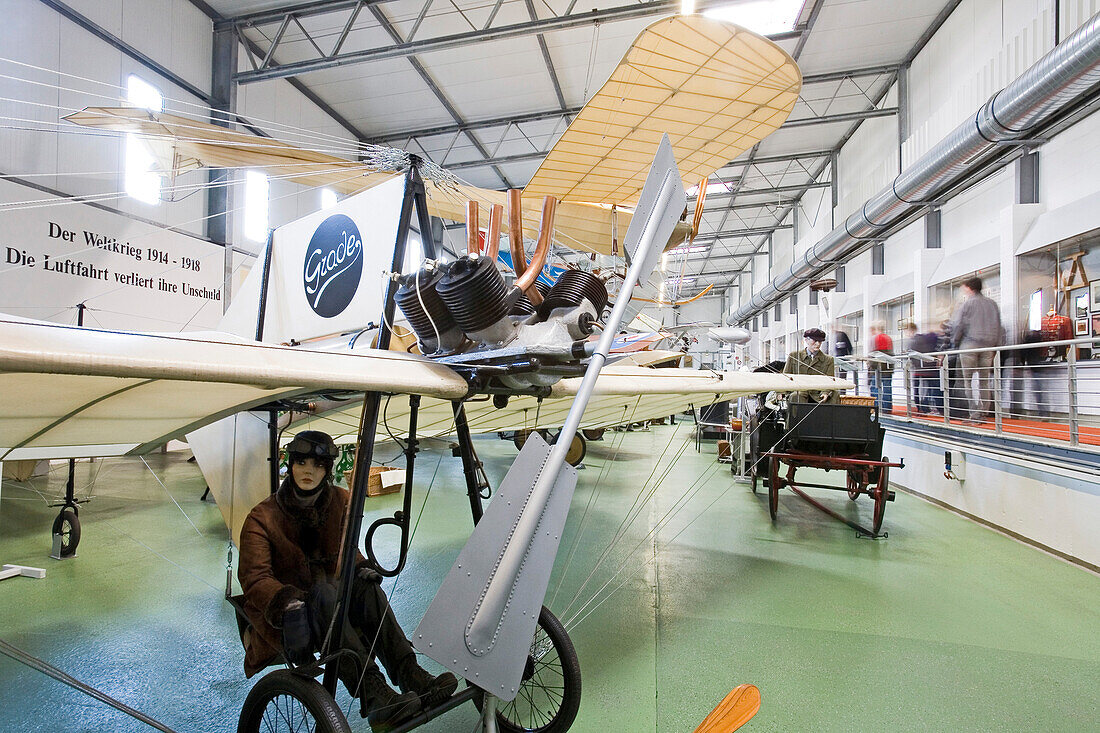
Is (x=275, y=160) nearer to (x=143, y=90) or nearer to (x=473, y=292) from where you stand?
(x=473, y=292)

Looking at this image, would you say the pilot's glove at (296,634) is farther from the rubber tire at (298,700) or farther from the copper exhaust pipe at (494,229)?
the copper exhaust pipe at (494,229)

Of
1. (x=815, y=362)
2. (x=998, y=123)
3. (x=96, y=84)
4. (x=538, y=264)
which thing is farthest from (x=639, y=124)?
(x=96, y=84)

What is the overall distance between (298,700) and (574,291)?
1449 mm

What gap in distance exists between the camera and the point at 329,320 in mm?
2627

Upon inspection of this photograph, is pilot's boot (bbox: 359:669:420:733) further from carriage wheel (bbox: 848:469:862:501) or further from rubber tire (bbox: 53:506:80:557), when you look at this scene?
carriage wheel (bbox: 848:469:862:501)

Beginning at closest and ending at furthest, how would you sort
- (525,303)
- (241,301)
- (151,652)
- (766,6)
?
(525,303) < (151,652) < (241,301) < (766,6)


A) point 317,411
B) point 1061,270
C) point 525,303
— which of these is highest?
point 1061,270

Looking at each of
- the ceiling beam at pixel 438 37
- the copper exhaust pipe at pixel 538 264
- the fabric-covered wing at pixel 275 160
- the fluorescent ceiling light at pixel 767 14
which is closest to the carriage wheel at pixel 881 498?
the fabric-covered wing at pixel 275 160

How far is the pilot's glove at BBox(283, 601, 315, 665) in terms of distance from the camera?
5.12 feet

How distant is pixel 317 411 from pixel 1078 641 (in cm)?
387

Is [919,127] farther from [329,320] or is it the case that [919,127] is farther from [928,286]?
[329,320]

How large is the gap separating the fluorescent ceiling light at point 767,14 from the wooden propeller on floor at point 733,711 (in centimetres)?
753

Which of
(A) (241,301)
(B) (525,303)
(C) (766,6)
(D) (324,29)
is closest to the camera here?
(B) (525,303)

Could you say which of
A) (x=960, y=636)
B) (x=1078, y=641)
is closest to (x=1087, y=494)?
(x=1078, y=641)
